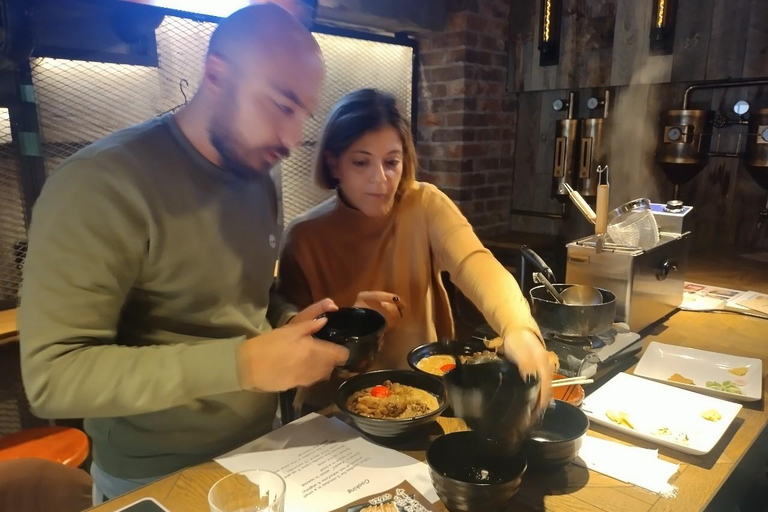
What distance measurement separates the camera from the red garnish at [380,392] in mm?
1244

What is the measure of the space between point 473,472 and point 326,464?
0.28 m

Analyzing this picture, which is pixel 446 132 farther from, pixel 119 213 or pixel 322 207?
pixel 119 213

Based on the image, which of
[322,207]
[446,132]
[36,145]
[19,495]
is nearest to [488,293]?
[322,207]

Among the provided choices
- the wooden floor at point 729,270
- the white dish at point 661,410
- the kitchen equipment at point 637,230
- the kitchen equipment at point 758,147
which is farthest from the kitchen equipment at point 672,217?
the white dish at point 661,410

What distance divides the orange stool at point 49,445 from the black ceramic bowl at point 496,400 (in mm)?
1524

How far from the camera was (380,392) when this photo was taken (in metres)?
1.25

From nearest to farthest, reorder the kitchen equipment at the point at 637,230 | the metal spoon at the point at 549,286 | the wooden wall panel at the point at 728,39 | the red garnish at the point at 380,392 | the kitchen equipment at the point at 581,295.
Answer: the red garnish at the point at 380,392 → the metal spoon at the point at 549,286 → the kitchen equipment at the point at 581,295 → the kitchen equipment at the point at 637,230 → the wooden wall panel at the point at 728,39

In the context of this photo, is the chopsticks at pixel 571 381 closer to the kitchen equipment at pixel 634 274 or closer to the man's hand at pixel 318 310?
the man's hand at pixel 318 310

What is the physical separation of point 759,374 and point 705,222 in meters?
1.91

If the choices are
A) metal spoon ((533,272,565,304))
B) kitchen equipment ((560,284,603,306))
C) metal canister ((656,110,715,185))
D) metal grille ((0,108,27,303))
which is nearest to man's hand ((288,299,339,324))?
metal spoon ((533,272,565,304))

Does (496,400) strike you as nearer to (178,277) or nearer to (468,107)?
(178,277)

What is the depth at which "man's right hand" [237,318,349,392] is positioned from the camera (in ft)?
3.08

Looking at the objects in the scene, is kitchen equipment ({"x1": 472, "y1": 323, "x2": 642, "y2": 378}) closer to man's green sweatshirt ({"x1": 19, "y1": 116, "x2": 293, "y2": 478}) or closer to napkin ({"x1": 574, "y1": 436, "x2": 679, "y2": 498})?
napkin ({"x1": 574, "y1": 436, "x2": 679, "y2": 498})

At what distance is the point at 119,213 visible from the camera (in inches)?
36.9
